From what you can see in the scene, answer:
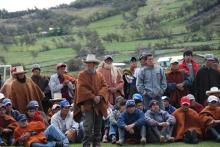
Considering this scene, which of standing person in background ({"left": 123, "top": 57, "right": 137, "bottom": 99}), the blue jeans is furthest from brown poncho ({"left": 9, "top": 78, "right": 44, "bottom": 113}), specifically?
the blue jeans

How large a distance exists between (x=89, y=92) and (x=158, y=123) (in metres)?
2.24

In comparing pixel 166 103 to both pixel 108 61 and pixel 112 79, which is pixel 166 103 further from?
pixel 108 61

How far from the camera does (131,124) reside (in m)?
12.8

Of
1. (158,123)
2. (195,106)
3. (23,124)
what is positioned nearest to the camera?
(23,124)

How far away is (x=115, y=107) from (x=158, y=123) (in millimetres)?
1297

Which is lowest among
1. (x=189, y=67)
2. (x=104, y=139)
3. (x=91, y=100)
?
(x=104, y=139)

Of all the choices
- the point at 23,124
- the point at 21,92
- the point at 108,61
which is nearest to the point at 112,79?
the point at 108,61

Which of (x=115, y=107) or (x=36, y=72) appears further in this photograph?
(x=36, y=72)

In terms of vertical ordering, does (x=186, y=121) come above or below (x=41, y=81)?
below

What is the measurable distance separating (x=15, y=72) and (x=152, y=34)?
129ft

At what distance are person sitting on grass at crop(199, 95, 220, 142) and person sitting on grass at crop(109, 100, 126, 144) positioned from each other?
183 centimetres

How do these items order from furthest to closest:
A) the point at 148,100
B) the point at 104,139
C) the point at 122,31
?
the point at 122,31, the point at 148,100, the point at 104,139

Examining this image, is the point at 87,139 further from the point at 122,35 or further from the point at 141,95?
the point at 122,35

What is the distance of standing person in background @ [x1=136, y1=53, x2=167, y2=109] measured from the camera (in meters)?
13.0
